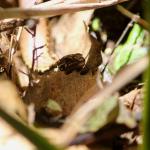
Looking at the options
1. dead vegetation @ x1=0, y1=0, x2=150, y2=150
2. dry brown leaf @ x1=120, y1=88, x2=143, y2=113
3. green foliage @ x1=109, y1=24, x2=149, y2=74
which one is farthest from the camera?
green foliage @ x1=109, y1=24, x2=149, y2=74

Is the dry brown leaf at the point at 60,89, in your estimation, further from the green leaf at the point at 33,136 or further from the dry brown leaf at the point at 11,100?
the green leaf at the point at 33,136

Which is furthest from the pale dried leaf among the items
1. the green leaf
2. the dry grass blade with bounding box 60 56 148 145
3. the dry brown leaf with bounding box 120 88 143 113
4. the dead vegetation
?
the green leaf

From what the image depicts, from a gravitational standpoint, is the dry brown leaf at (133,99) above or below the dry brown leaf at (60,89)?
below

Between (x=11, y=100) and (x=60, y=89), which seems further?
(x=60, y=89)

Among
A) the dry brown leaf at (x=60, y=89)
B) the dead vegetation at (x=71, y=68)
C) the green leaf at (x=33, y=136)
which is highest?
the green leaf at (x=33, y=136)

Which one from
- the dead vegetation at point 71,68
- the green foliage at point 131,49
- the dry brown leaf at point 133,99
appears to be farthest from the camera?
the green foliage at point 131,49

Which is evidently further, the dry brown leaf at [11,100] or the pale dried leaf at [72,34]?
the pale dried leaf at [72,34]

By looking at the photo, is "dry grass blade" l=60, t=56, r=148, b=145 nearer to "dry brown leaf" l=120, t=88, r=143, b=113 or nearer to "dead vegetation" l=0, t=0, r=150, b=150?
"dead vegetation" l=0, t=0, r=150, b=150

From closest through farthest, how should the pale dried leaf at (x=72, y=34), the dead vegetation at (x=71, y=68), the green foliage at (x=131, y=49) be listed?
the dead vegetation at (x=71, y=68)
the green foliage at (x=131, y=49)
the pale dried leaf at (x=72, y=34)

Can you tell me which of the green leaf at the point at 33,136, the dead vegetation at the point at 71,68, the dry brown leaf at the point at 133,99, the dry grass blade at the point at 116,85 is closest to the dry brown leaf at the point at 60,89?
the dead vegetation at the point at 71,68

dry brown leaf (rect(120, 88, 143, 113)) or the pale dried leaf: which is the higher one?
the pale dried leaf

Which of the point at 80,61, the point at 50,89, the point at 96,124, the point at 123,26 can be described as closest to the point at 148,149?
the point at 96,124

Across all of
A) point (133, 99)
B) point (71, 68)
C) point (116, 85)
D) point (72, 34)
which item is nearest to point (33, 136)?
point (116, 85)

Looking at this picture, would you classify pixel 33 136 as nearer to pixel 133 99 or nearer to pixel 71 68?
pixel 133 99
